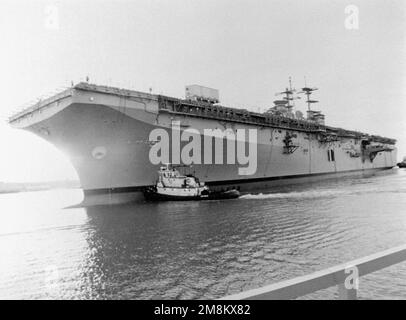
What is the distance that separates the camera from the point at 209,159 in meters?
25.9

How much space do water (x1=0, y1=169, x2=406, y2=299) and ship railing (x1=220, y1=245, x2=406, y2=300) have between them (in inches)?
115

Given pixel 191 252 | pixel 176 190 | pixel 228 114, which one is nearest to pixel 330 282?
pixel 191 252

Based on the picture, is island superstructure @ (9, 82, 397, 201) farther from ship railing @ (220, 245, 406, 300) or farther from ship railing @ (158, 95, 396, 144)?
ship railing @ (220, 245, 406, 300)

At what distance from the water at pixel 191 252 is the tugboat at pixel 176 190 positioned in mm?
7428

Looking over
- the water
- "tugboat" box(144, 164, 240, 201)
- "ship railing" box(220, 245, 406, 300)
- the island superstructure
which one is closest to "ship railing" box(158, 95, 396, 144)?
the island superstructure

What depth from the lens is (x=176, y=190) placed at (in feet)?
74.1

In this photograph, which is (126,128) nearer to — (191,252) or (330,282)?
(191,252)

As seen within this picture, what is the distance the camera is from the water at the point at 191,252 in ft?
19.5

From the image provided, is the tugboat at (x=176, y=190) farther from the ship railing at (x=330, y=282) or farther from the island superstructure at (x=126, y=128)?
the ship railing at (x=330, y=282)

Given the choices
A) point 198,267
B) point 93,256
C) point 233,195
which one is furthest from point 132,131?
point 198,267

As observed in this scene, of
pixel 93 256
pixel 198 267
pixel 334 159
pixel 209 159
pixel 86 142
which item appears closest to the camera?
pixel 198 267

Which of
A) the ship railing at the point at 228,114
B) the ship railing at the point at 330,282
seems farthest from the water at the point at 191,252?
the ship railing at the point at 228,114

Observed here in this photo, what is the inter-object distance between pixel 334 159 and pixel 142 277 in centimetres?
4268
